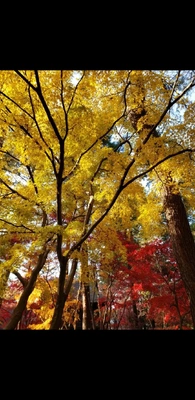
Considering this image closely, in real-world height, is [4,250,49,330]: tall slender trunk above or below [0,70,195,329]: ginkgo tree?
below

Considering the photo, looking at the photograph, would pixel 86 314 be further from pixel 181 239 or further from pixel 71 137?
pixel 71 137

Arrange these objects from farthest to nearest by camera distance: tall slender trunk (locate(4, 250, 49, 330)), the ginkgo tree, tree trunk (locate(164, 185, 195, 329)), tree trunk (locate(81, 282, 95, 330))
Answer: tree trunk (locate(81, 282, 95, 330)), tall slender trunk (locate(4, 250, 49, 330)), tree trunk (locate(164, 185, 195, 329)), the ginkgo tree

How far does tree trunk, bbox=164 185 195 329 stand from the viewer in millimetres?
5273

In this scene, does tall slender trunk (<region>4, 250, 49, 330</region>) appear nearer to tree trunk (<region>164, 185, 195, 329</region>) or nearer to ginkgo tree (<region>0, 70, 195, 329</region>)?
ginkgo tree (<region>0, 70, 195, 329</region>)

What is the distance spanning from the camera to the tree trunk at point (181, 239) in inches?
208

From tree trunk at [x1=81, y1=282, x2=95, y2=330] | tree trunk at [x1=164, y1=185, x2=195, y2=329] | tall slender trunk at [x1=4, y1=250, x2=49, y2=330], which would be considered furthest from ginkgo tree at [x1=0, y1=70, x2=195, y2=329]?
tree trunk at [x1=81, y1=282, x2=95, y2=330]

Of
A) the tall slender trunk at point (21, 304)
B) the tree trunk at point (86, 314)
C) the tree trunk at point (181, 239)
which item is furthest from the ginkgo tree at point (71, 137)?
the tree trunk at point (86, 314)

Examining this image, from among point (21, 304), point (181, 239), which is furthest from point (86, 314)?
point (181, 239)
